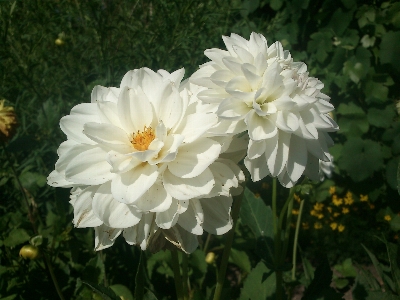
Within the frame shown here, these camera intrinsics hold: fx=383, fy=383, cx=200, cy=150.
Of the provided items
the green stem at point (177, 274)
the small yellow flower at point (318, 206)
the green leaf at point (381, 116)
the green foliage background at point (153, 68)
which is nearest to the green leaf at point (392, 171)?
the green foliage background at point (153, 68)

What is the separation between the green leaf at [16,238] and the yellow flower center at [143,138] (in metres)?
0.79

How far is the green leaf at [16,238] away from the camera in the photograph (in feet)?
4.34

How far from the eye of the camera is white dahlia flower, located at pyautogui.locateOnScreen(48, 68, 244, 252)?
0.65 metres

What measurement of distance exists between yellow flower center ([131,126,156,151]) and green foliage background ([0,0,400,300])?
507 mm

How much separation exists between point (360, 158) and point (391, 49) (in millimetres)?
723

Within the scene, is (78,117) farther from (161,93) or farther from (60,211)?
(60,211)

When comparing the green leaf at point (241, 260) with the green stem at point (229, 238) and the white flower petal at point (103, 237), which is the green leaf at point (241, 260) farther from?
the white flower petal at point (103, 237)

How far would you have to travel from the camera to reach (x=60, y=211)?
4.78 feet

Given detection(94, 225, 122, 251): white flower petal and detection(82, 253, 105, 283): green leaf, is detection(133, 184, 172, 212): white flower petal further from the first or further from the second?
detection(82, 253, 105, 283): green leaf

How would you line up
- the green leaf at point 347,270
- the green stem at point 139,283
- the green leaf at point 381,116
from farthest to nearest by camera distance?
1. the green leaf at point 381,116
2. the green leaf at point 347,270
3. the green stem at point 139,283

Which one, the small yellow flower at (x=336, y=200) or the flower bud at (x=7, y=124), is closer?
the flower bud at (x=7, y=124)

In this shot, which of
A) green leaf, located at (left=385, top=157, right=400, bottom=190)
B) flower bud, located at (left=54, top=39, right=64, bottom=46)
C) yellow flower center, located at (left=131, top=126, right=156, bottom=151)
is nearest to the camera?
yellow flower center, located at (left=131, top=126, right=156, bottom=151)

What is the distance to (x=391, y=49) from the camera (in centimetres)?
245

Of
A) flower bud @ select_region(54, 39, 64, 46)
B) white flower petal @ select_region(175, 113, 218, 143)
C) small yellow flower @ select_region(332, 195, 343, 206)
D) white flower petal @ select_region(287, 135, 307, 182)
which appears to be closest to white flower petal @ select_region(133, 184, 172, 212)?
white flower petal @ select_region(175, 113, 218, 143)
